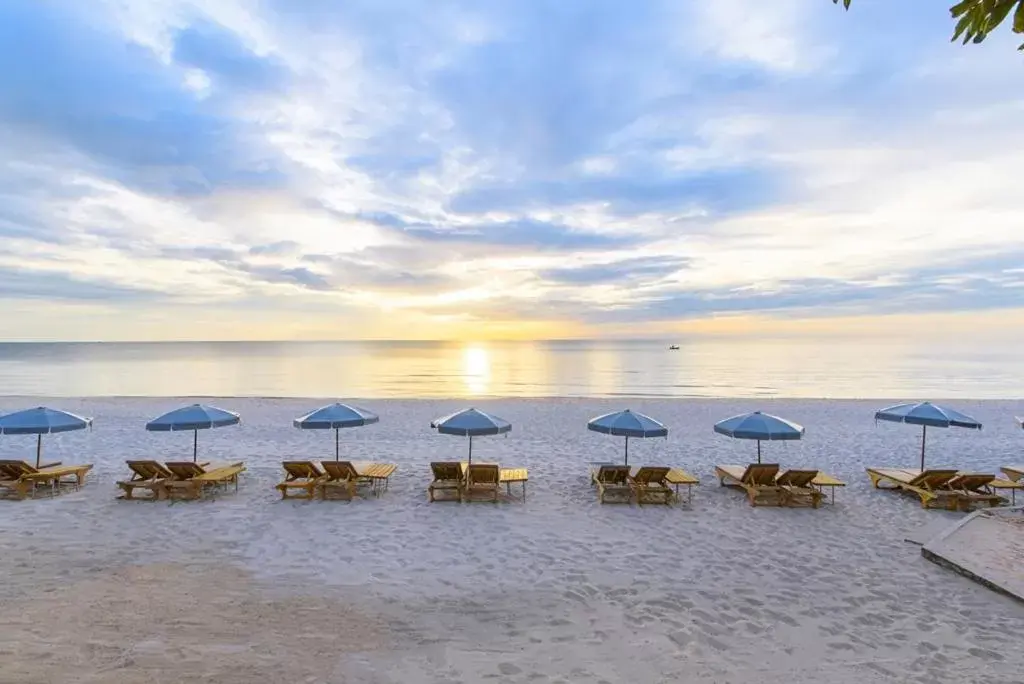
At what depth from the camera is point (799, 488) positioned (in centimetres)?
917

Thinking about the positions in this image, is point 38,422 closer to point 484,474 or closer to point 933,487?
point 484,474

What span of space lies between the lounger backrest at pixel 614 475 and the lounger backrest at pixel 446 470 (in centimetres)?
238

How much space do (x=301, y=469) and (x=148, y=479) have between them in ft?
8.15

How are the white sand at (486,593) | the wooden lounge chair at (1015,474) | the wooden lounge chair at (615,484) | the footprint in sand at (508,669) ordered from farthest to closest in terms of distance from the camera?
1. the wooden lounge chair at (1015,474)
2. the wooden lounge chair at (615,484)
3. the white sand at (486,593)
4. the footprint in sand at (508,669)

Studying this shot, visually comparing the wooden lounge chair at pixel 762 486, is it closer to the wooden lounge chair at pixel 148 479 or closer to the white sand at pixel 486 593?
the white sand at pixel 486 593

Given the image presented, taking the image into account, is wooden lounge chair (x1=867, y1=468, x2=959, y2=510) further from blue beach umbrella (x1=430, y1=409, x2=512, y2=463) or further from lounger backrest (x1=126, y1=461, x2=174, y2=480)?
lounger backrest (x1=126, y1=461, x2=174, y2=480)

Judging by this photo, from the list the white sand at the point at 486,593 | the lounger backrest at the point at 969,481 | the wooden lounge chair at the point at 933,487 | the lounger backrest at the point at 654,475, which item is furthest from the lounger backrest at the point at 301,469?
the lounger backrest at the point at 969,481

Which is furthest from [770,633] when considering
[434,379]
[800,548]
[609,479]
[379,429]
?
[434,379]

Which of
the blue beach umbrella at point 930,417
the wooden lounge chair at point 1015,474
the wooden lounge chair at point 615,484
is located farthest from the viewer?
the wooden lounge chair at point 1015,474

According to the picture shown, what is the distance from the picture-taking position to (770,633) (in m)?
5.06

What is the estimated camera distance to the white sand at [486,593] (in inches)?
175

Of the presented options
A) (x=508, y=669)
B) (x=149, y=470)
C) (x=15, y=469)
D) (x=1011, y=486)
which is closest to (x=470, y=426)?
(x=508, y=669)

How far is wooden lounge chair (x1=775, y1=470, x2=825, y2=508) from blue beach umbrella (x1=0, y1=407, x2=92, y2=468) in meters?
11.6

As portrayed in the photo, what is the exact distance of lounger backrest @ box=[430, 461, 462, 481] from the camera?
9.14m
